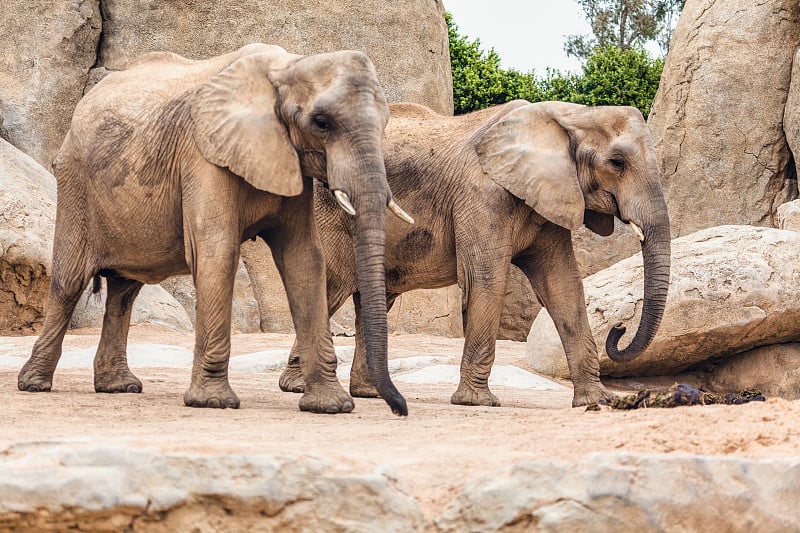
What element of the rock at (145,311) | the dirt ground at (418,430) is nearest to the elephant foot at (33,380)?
the dirt ground at (418,430)

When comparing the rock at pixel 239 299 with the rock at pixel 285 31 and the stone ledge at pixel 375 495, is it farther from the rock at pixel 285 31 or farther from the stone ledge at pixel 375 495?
the stone ledge at pixel 375 495

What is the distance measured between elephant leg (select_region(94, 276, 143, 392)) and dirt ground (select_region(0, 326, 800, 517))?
15 cm

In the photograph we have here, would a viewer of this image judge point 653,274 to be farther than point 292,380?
No

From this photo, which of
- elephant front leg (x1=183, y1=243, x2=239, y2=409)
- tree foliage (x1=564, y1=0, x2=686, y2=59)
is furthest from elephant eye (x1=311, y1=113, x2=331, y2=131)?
tree foliage (x1=564, y1=0, x2=686, y2=59)

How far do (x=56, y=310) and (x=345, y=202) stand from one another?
2.88 m

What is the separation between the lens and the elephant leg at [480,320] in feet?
30.9

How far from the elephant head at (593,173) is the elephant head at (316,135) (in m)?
1.60

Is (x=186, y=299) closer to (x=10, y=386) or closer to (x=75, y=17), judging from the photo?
(x=75, y=17)

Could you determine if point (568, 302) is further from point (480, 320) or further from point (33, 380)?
point (33, 380)

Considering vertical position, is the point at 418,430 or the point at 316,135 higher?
the point at 316,135

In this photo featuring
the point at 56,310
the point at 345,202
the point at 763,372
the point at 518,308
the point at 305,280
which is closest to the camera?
the point at 345,202

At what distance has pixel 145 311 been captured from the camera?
15414 millimetres

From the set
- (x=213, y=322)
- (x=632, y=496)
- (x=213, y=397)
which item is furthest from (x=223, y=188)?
(x=632, y=496)

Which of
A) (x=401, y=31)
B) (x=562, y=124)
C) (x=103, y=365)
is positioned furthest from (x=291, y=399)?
(x=401, y=31)
